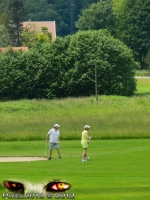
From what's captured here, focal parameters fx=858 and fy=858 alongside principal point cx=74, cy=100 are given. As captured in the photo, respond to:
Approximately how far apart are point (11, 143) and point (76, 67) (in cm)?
4142

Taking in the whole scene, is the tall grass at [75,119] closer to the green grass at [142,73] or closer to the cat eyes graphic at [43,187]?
the cat eyes graphic at [43,187]

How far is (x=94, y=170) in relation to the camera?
86.9ft

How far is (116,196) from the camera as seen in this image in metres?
18.1

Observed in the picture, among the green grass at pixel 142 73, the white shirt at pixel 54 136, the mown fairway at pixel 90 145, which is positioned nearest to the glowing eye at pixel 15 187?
the mown fairway at pixel 90 145

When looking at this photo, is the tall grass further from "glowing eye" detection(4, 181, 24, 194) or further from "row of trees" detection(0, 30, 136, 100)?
"glowing eye" detection(4, 181, 24, 194)

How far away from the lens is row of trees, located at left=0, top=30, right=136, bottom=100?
82438 mm

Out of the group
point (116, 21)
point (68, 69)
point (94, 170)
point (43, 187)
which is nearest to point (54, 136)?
point (94, 170)

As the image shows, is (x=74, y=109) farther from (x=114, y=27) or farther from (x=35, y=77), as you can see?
(x=114, y=27)

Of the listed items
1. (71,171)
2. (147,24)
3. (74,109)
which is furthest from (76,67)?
(71,171)

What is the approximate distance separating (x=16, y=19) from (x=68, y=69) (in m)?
60.8

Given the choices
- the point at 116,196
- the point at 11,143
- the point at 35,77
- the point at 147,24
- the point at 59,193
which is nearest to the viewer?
the point at 59,193

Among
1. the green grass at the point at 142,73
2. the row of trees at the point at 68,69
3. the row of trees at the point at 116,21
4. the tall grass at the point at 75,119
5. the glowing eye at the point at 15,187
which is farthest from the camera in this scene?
the row of trees at the point at 116,21

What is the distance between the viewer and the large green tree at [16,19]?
141 meters

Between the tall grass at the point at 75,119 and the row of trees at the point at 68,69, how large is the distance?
1592 centimetres
